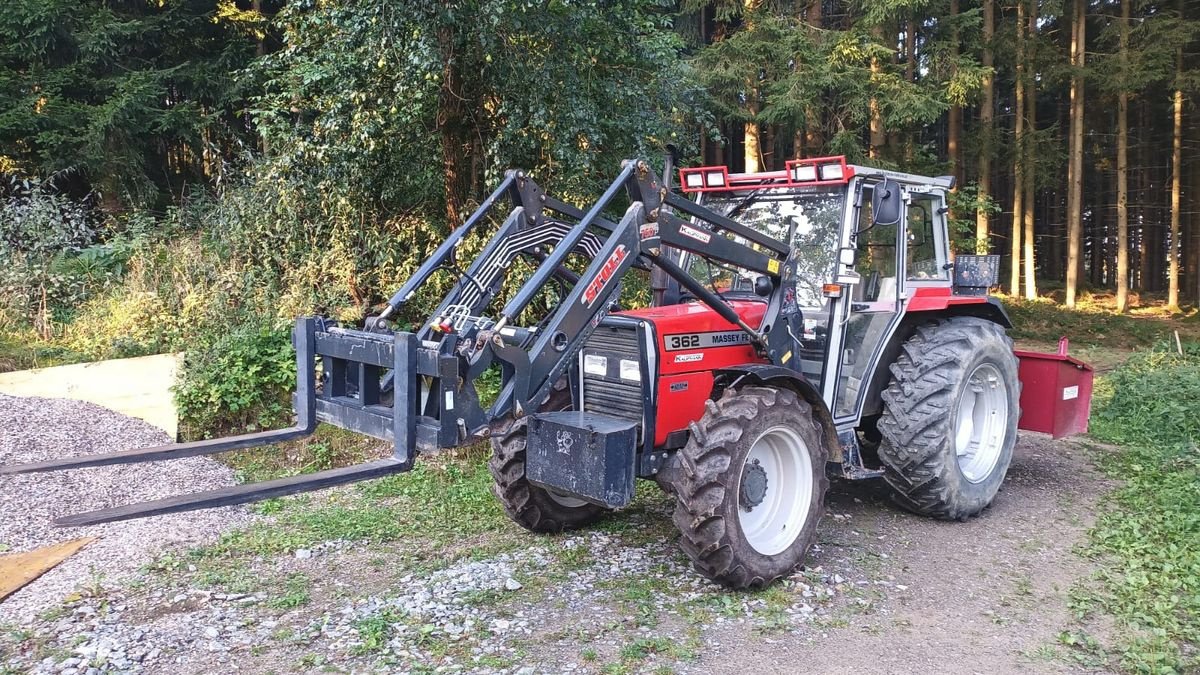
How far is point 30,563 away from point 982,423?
21.8ft

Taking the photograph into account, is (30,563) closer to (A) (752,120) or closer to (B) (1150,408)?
(B) (1150,408)

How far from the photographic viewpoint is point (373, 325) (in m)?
4.31

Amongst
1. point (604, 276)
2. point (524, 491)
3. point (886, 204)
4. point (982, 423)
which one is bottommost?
point (524, 491)

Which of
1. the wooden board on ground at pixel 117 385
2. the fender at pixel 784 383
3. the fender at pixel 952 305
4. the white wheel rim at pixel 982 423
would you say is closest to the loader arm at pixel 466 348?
the fender at pixel 784 383

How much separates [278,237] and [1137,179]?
2907 cm

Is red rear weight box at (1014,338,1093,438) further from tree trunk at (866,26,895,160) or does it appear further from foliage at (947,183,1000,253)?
foliage at (947,183,1000,253)

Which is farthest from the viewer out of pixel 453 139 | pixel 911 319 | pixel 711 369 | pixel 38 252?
pixel 38 252

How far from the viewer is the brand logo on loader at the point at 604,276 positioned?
4051 millimetres

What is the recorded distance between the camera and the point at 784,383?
4.79 meters

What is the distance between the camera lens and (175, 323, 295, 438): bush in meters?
7.73

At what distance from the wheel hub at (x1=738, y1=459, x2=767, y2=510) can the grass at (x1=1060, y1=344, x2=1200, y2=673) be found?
1602 millimetres

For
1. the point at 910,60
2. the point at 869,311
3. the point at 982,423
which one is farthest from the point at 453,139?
the point at 910,60

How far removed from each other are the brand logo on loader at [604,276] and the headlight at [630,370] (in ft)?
2.43

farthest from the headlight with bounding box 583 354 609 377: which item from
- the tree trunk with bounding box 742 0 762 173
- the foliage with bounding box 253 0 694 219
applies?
the tree trunk with bounding box 742 0 762 173
